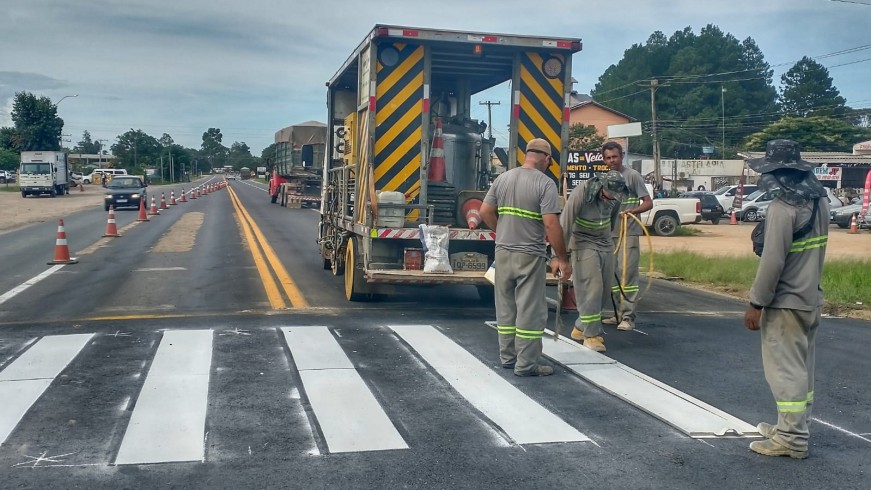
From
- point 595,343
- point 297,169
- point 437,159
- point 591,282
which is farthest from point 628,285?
point 297,169

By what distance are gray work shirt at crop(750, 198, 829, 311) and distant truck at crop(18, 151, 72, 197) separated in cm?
5209

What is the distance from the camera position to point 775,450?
202 inches

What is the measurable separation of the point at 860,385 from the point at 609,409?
2397 millimetres

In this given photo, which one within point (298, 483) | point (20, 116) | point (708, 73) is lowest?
point (298, 483)

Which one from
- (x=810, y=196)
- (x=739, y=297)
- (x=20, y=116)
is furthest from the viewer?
(x=20, y=116)

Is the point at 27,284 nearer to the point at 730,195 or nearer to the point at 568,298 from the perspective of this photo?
the point at 568,298

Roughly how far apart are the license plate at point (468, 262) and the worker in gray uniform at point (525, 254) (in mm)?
2760

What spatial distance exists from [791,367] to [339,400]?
299 centimetres

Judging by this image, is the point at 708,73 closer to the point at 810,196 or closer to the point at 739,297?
the point at 739,297

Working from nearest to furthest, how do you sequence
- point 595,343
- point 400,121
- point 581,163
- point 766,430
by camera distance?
point 766,430, point 595,343, point 400,121, point 581,163

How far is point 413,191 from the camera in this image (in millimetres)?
10500

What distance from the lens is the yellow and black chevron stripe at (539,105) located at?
10523 millimetres

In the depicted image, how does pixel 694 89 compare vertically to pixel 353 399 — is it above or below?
above

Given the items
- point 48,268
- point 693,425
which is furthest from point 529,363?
point 48,268
